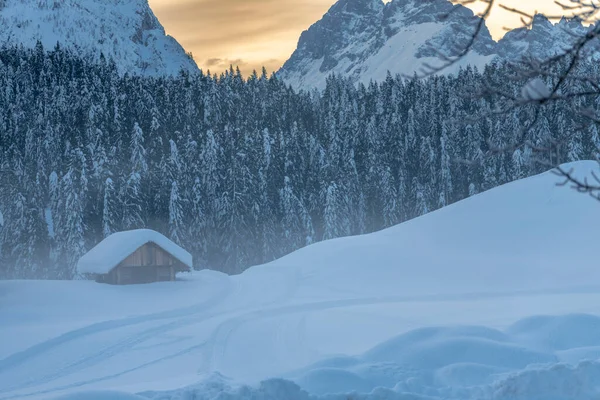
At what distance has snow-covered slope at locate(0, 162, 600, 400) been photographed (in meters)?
9.97

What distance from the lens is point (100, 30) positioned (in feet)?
550

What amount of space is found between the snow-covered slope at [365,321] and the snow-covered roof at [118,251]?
1676 millimetres

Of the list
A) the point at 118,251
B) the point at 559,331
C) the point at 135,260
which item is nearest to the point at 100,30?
the point at 135,260

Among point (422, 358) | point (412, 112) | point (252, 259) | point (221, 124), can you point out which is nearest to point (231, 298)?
point (422, 358)

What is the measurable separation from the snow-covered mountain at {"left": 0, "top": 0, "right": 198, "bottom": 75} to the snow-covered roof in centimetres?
10784

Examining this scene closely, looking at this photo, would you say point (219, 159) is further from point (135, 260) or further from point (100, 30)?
point (100, 30)

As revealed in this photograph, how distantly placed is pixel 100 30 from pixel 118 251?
14264 cm

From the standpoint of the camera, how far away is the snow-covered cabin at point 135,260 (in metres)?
36.8

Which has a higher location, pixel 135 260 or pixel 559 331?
pixel 135 260

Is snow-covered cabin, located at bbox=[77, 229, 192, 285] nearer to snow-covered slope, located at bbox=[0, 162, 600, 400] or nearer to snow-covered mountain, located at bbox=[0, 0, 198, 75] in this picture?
snow-covered slope, located at bbox=[0, 162, 600, 400]

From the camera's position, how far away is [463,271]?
33.0m

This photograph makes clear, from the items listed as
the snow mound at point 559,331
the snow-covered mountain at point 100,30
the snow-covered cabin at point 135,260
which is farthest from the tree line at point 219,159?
the snow-covered mountain at point 100,30

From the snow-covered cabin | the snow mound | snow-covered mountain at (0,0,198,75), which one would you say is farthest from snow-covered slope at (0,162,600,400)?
snow-covered mountain at (0,0,198,75)

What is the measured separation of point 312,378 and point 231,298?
927 inches
